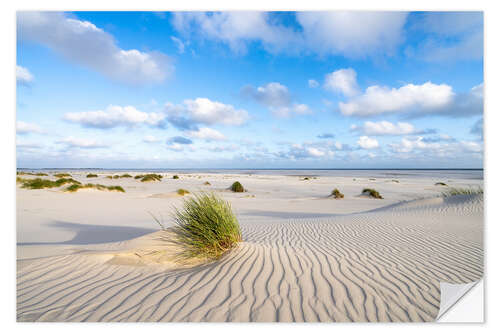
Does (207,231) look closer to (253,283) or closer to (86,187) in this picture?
(253,283)

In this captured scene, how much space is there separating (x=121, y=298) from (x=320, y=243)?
3.63m

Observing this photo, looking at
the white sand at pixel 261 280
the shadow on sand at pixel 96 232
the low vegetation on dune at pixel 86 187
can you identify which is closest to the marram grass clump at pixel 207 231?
the white sand at pixel 261 280

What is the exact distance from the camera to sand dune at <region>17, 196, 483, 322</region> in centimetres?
262

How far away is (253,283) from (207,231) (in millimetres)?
1151

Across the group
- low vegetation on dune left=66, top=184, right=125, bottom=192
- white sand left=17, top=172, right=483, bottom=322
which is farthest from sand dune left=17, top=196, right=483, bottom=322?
low vegetation on dune left=66, top=184, right=125, bottom=192

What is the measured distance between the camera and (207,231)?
3.80m

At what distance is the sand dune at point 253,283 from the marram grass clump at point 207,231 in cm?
21

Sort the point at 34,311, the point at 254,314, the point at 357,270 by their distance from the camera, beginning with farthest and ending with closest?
the point at 357,270, the point at 34,311, the point at 254,314

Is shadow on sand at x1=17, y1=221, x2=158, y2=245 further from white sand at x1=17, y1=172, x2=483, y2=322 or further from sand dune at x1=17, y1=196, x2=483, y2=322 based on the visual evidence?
sand dune at x1=17, y1=196, x2=483, y2=322

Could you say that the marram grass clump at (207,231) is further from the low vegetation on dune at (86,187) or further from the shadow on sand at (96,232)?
the low vegetation on dune at (86,187)
